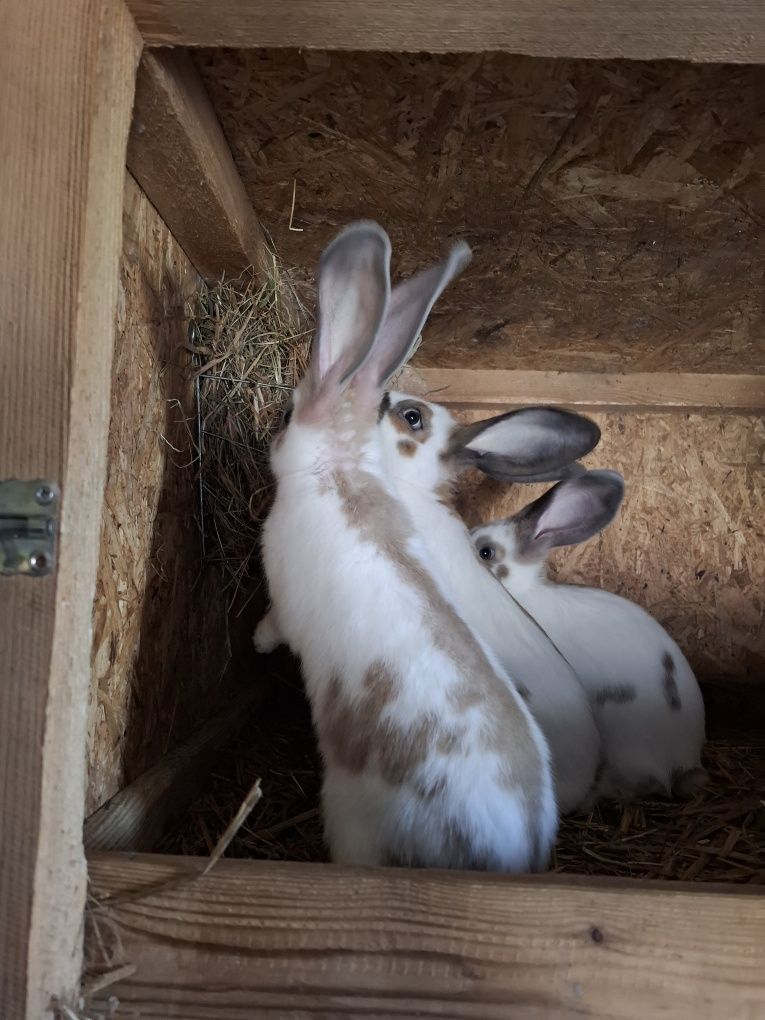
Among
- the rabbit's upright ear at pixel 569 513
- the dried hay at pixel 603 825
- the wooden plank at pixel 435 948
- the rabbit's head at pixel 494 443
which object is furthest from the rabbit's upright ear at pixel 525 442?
the wooden plank at pixel 435 948

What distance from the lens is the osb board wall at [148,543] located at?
195 cm

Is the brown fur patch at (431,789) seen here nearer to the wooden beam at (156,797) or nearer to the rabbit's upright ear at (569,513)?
the wooden beam at (156,797)

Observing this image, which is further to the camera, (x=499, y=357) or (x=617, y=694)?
(x=499, y=357)

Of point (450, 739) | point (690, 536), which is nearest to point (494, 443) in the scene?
point (690, 536)

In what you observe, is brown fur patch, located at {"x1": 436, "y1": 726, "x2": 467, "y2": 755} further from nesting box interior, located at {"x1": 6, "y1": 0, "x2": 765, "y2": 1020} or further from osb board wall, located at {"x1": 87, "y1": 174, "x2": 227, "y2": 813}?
osb board wall, located at {"x1": 87, "y1": 174, "x2": 227, "y2": 813}

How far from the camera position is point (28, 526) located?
1.31 metres

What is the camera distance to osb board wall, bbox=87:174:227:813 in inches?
76.8

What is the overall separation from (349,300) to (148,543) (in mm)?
818

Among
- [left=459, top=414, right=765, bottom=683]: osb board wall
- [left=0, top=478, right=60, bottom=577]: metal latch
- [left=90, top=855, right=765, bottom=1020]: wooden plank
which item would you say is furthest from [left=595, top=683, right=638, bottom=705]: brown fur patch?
[left=0, top=478, right=60, bottom=577]: metal latch

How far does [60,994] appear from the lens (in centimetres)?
129

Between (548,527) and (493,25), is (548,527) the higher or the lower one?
the lower one

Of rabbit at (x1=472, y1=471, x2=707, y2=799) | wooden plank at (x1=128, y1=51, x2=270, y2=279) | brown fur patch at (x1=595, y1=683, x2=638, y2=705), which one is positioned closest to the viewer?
wooden plank at (x1=128, y1=51, x2=270, y2=279)

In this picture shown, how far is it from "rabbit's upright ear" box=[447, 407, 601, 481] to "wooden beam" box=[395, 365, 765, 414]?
2.43 feet

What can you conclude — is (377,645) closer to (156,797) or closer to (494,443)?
(156,797)
